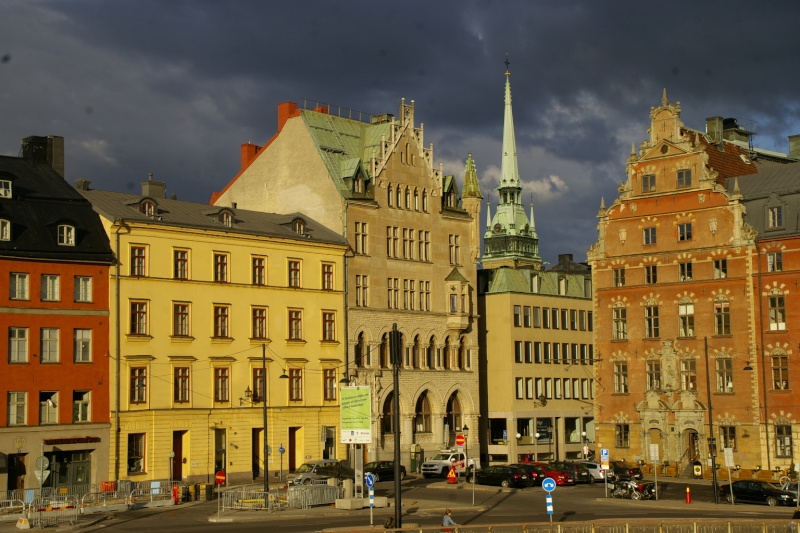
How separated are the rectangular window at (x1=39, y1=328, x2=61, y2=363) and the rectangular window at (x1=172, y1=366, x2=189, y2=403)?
8.17 m

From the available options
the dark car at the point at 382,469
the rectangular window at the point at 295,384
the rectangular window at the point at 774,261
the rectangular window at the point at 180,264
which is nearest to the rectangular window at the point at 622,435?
the rectangular window at the point at 774,261

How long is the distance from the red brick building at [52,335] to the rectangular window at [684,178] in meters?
42.7

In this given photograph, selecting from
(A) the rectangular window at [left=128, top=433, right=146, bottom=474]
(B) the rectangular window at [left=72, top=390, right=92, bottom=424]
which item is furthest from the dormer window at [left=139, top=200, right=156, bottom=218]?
(A) the rectangular window at [left=128, top=433, right=146, bottom=474]

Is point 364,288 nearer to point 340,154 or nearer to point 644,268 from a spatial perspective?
point 340,154

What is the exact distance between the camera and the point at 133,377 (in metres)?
75.8

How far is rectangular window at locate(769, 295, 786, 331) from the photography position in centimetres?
8662


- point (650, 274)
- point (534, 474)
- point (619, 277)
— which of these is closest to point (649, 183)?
point (650, 274)

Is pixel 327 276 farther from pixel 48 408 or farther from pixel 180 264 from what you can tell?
pixel 48 408

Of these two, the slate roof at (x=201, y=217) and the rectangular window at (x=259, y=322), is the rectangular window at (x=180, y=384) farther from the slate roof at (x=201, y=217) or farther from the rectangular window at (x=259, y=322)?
the slate roof at (x=201, y=217)

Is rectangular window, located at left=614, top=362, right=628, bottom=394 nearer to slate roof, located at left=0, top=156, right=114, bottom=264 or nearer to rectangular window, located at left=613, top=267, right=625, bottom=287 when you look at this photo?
rectangular window, located at left=613, top=267, right=625, bottom=287

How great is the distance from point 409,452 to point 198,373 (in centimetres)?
2061

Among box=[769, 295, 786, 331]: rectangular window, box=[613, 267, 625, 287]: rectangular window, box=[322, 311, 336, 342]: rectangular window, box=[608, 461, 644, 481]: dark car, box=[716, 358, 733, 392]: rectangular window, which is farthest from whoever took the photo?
box=[613, 267, 625, 287]: rectangular window

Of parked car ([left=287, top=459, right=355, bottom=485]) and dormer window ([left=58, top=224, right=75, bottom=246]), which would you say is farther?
dormer window ([left=58, top=224, right=75, bottom=246])

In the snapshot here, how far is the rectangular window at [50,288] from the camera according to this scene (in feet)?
238
